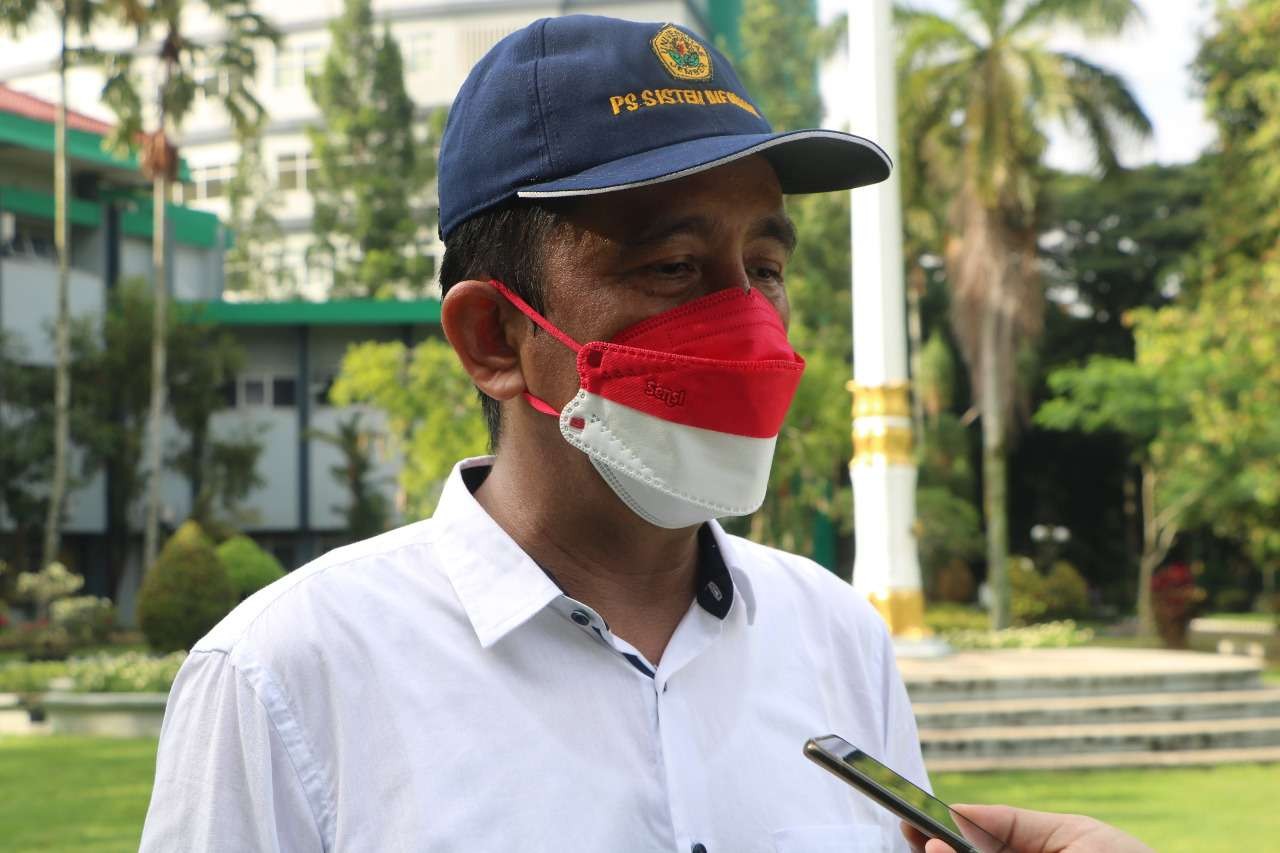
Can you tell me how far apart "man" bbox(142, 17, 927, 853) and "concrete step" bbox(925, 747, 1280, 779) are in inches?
406

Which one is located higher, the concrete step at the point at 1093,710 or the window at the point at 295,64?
the window at the point at 295,64

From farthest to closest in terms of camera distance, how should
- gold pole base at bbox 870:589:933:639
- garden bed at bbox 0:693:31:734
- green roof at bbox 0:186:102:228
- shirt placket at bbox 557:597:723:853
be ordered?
green roof at bbox 0:186:102:228 < gold pole base at bbox 870:589:933:639 < garden bed at bbox 0:693:31:734 < shirt placket at bbox 557:597:723:853

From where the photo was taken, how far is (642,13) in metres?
39.6

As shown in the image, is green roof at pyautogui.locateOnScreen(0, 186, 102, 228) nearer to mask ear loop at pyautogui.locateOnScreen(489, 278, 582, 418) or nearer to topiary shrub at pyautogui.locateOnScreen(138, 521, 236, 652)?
topiary shrub at pyautogui.locateOnScreen(138, 521, 236, 652)

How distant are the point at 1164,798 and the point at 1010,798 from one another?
107 centimetres

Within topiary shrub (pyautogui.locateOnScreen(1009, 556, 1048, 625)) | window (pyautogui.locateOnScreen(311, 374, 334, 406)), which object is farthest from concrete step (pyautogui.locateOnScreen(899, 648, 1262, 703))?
window (pyautogui.locateOnScreen(311, 374, 334, 406))

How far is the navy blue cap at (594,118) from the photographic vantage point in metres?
1.75

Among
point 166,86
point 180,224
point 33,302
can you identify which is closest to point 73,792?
point 166,86

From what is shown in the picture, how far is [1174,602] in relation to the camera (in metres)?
22.2

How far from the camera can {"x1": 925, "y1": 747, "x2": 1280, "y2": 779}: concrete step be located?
11859 mm

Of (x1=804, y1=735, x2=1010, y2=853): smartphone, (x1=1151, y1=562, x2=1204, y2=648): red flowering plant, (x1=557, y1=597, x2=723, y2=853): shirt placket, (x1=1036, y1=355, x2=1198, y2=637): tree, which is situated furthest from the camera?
(x1=1036, y1=355, x2=1198, y2=637): tree

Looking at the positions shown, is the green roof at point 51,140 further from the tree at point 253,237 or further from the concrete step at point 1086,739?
the concrete step at point 1086,739

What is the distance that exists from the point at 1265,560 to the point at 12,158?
86.5 ft

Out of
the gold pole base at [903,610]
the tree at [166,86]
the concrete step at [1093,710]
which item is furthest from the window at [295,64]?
the concrete step at [1093,710]
